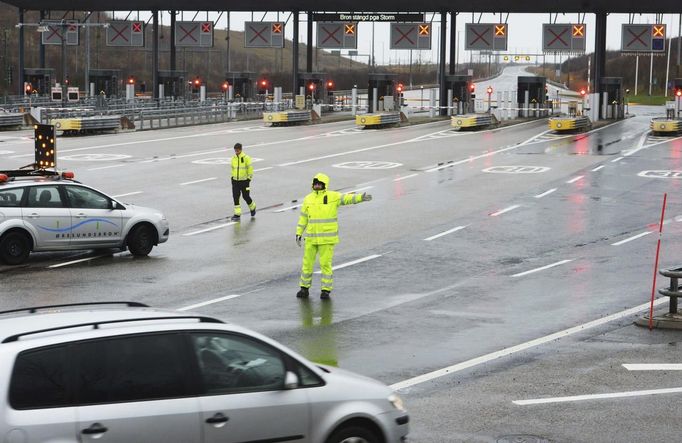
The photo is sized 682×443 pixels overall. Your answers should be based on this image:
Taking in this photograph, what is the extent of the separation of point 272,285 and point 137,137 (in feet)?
108

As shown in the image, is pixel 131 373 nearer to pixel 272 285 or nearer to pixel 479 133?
pixel 272 285

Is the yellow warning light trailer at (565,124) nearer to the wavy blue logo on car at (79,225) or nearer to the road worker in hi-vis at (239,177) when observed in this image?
the road worker in hi-vis at (239,177)

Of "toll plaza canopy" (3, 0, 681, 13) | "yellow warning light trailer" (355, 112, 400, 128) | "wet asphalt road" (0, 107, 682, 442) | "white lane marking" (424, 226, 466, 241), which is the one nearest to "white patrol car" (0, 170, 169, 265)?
"wet asphalt road" (0, 107, 682, 442)

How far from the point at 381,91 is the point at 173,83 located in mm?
14516

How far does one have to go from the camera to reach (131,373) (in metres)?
7.89

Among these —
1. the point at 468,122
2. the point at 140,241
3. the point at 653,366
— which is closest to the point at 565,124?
the point at 468,122

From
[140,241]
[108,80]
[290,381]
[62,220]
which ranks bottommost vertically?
[140,241]

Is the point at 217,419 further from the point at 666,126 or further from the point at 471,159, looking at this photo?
the point at 666,126

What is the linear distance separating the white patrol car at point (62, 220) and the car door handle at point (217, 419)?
12.5m

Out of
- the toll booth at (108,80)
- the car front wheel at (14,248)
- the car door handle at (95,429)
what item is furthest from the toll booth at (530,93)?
the car door handle at (95,429)

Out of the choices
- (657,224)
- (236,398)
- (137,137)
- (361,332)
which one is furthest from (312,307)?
(137,137)

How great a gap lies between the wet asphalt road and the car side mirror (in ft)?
7.29

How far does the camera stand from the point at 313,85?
73.3 meters

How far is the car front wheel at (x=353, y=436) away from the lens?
339 inches
